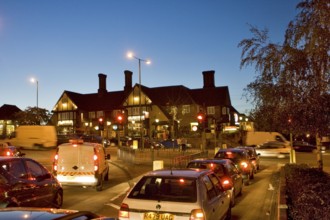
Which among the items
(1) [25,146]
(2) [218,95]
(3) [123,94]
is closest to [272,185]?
(1) [25,146]

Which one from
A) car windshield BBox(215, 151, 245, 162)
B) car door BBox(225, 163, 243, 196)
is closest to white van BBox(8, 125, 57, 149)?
car windshield BBox(215, 151, 245, 162)

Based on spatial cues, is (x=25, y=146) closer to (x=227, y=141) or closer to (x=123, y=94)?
(x=227, y=141)

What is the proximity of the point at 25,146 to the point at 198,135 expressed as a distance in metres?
22.4

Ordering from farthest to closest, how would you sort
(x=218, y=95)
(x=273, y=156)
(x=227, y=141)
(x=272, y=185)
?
(x=218, y=95), (x=227, y=141), (x=273, y=156), (x=272, y=185)

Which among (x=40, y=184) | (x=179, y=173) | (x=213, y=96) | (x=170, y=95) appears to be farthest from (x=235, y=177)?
(x=213, y=96)

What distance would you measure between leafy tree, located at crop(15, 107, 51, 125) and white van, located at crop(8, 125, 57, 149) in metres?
35.6

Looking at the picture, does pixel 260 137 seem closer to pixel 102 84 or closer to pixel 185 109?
pixel 185 109

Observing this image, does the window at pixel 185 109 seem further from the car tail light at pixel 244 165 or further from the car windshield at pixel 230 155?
the car tail light at pixel 244 165

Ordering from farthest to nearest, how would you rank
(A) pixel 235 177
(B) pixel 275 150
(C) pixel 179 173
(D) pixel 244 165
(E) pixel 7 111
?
(E) pixel 7 111 → (B) pixel 275 150 → (D) pixel 244 165 → (A) pixel 235 177 → (C) pixel 179 173

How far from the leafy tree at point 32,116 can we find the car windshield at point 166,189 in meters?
76.9

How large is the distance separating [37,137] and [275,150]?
2435cm

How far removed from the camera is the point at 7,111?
10331 cm

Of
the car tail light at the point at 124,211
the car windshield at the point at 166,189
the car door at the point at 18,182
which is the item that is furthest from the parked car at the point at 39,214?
the car door at the point at 18,182

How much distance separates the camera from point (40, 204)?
10.6 metres
